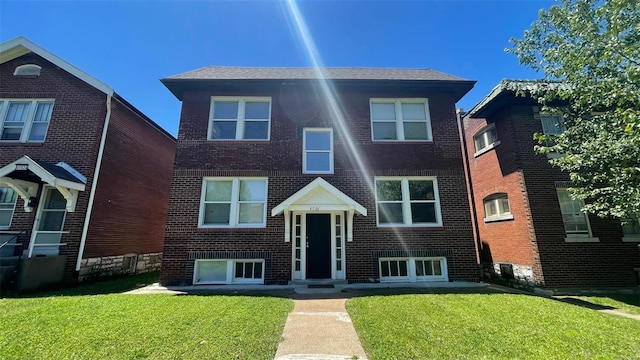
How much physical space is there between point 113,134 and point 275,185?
22.3 feet

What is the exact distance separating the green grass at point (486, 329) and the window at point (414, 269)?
235 cm

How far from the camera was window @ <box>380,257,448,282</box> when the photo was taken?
8.82 m

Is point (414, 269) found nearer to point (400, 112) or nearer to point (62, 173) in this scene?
point (400, 112)

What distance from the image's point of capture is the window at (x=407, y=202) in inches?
365

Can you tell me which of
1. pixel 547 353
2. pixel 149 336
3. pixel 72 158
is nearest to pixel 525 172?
pixel 547 353

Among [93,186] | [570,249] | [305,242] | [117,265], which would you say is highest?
[93,186]

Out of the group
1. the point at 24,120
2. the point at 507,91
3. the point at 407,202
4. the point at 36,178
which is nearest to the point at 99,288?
the point at 36,178

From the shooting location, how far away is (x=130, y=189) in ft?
37.4

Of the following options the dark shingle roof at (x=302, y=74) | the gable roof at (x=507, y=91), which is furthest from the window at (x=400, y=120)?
the gable roof at (x=507, y=91)

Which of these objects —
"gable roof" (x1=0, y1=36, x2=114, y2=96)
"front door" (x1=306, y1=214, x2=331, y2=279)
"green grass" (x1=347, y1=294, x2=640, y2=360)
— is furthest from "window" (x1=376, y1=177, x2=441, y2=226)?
"gable roof" (x1=0, y1=36, x2=114, y2=96)

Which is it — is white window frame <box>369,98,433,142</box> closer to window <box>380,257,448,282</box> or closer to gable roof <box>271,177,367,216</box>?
gable roof <box>271,177,367,216</box>

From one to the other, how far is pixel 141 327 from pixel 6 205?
8964 millimetres

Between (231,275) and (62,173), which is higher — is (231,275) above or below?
below

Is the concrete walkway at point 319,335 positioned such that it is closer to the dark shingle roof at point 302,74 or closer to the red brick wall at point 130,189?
the dark shingle roof at point 302,74
